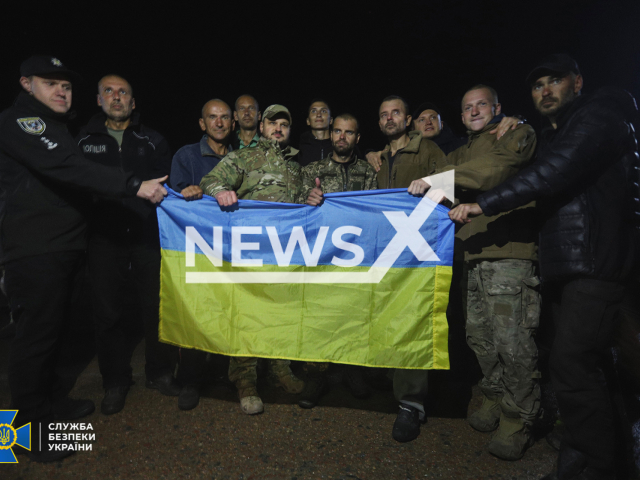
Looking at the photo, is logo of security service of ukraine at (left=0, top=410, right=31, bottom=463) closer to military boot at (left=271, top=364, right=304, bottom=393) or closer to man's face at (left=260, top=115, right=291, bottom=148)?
military boot at (left=271, top=364, right=304, bottom=393)

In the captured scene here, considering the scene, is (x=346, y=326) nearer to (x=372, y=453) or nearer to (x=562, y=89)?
(x=372, y=453)

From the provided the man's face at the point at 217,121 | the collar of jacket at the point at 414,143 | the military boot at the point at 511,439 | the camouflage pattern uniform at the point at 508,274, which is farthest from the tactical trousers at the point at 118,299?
the military boot at the point at 511,439

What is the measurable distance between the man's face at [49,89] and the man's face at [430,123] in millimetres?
3477

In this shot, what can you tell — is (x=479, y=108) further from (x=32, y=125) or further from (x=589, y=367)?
(x=32, y=125)

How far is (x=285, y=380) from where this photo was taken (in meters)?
3.24

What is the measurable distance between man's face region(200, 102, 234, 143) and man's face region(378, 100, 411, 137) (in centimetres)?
145

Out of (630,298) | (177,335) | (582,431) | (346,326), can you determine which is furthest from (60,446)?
(630,298)

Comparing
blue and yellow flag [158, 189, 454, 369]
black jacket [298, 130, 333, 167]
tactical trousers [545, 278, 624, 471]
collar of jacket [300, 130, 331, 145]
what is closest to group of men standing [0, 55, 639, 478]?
tactical trousers [545, 278, 624, 471]

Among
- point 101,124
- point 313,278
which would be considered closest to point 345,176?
point 313,278

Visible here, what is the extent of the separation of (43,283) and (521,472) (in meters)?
3.18

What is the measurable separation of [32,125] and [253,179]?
146 cm

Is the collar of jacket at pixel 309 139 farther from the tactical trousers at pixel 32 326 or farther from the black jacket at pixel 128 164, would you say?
the tactical trousers at pixel 32 326

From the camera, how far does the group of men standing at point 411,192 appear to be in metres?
2.06

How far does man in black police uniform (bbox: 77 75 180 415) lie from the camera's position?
304 centimetres
